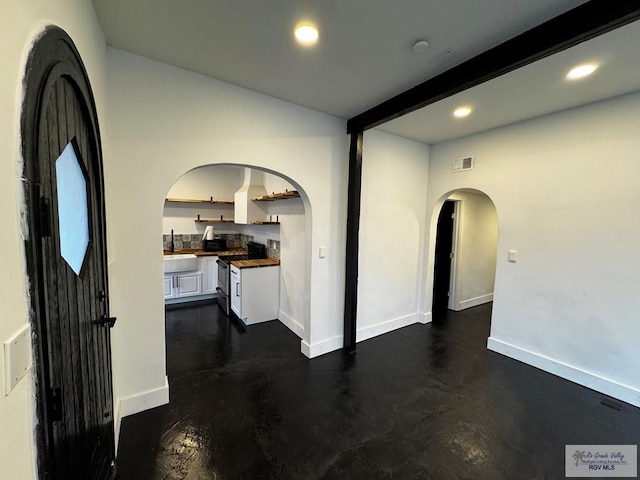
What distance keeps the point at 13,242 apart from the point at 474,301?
19.2 feet

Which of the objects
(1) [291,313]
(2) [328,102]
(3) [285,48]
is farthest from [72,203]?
(1) [291,313]

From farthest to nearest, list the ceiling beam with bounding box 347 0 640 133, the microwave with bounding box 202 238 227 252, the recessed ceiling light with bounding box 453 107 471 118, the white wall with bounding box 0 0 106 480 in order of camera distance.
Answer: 1. the microwave with bounding box 202 238 227 252
2. the recessed ceiling light with bounding box 453 107 471 118
3. the ceiling beam with bounding box 347 0 640 133
4. the white wall with bounding box 0 0 106 480

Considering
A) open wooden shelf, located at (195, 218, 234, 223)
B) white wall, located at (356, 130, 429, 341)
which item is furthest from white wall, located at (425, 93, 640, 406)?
open wooden shelf, located at (195, 218, 234, 223)

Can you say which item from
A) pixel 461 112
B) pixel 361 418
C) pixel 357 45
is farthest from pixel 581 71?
pixel 361 418

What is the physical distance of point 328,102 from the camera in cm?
271

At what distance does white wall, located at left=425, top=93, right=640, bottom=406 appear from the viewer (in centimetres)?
246

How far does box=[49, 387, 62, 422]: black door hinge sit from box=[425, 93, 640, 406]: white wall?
12.9ft

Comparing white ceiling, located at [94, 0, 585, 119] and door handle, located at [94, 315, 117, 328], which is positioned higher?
white ceiling, located at [94, 0, 585, 119]

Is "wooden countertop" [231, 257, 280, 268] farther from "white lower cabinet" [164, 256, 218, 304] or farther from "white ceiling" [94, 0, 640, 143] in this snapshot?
"white ceiling" [94, 0, 640, 143]

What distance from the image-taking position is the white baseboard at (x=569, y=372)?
2.45 m

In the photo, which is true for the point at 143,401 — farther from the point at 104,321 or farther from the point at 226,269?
the point at 226,269

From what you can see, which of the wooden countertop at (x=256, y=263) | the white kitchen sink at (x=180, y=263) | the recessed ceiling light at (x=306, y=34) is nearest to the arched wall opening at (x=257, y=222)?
the wooden countertop at (x=256, y=263)

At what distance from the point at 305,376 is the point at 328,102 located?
2.79 m

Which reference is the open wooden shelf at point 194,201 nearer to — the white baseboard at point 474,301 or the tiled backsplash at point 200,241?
the tiled backsplash at point 200,241
